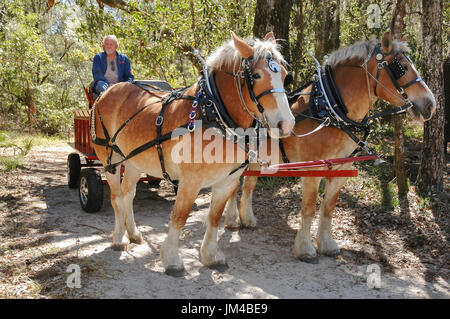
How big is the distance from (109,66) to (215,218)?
299 centimetres

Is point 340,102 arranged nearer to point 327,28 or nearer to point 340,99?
point 340,99

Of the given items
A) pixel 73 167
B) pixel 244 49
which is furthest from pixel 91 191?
pixel 244 49

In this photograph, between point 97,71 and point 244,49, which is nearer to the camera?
point 244,49

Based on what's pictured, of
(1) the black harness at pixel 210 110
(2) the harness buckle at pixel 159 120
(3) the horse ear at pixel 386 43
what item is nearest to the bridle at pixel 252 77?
(1) the black harness at pixel 210 110

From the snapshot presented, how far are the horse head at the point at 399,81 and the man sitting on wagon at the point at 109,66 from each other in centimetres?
341

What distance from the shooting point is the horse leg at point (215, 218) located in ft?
12.6

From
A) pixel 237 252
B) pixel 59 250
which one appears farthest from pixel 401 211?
pixel 59 250

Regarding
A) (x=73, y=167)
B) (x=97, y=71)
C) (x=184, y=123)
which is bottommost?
(x=73, y=167)

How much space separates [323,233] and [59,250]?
3127mm

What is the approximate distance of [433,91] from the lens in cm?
Result: 568

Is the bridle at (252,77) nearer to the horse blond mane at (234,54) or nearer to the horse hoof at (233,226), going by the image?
the horse blond mane at (234,54)

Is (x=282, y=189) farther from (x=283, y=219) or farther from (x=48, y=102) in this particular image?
(x=48, y=102)

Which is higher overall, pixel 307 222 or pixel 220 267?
pixel 307 222

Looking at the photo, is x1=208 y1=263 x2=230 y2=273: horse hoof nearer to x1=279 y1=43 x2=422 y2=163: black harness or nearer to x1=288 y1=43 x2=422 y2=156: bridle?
x1=288 y1=43 x2=422 y2=156: bridle
